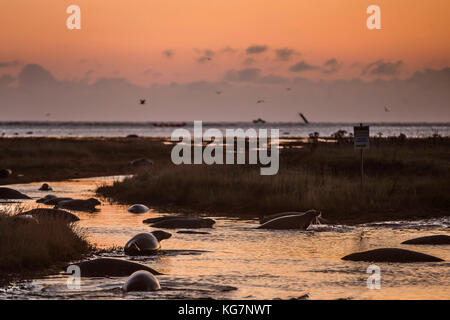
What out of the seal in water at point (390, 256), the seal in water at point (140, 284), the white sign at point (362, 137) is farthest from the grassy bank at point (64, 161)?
the seal in water at point (140, 284)

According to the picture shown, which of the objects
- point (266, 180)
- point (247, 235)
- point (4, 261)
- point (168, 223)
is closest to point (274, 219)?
point (247, 235)

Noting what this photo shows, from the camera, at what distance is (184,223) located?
2106 centimetres

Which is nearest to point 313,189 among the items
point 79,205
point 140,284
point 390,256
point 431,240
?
point 431,240

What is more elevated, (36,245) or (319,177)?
(319,177)

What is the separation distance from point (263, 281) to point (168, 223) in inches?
321

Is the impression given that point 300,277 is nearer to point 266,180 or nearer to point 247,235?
point 247,235

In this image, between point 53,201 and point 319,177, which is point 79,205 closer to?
point 53,201

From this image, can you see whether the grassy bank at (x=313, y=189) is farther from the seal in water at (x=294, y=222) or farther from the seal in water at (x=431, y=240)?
the seal in water at (x=431, y=240)

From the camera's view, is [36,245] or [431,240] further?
[431,240]

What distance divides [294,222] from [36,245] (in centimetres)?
830

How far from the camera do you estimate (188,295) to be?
11.8 meters

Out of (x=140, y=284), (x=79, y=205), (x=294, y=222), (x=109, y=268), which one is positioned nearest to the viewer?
(x=140, y=284)

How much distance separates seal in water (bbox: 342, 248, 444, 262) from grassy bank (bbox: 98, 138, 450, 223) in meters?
6.91

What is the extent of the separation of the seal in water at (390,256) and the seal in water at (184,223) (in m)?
6.29
